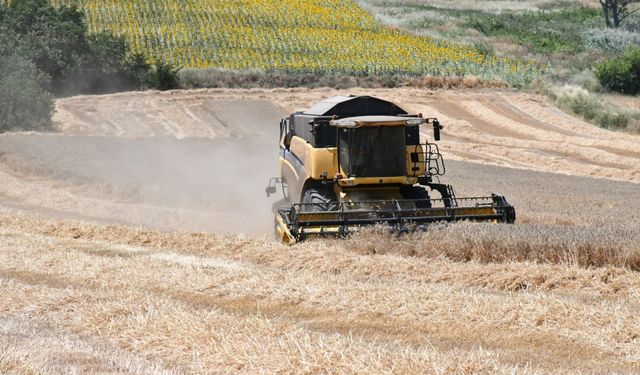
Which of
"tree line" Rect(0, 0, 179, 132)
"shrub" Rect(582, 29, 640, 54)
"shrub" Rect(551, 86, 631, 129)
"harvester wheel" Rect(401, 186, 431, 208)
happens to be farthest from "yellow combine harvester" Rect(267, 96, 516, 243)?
"shrub" Rect(582, 29, 640, 54)

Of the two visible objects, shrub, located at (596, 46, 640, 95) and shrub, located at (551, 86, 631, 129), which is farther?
shrub, located at (596, 46, 640, 95)

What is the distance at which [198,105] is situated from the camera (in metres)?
41.9

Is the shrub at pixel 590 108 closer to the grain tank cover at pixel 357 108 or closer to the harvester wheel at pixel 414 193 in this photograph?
the grain tank cover at pixel 357 108

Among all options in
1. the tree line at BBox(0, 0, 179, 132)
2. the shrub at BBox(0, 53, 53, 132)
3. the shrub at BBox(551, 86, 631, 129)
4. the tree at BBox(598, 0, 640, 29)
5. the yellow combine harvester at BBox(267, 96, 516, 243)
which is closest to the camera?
the yellow combine harvester at BBox(267, 96, 516, 243)

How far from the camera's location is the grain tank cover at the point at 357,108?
16609mm

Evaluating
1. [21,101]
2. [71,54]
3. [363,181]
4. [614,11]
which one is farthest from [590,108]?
[614,11]

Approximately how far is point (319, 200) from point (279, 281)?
4628 mm

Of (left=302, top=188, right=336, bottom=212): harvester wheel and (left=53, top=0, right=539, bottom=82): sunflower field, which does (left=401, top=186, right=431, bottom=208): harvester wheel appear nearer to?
(left=302, top=188, right=336, bottom=212): harvester wheel

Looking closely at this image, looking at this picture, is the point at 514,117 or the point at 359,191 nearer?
the point at 359,191

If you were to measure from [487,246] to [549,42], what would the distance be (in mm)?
54884

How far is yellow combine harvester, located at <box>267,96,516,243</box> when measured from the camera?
15.1m

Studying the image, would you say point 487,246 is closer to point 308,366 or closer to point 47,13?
point 308,366

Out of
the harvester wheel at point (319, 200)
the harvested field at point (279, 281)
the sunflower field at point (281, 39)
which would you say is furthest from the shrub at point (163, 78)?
the harvester wheel at point (319, 200)

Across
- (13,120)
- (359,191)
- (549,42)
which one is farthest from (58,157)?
(549,42)
